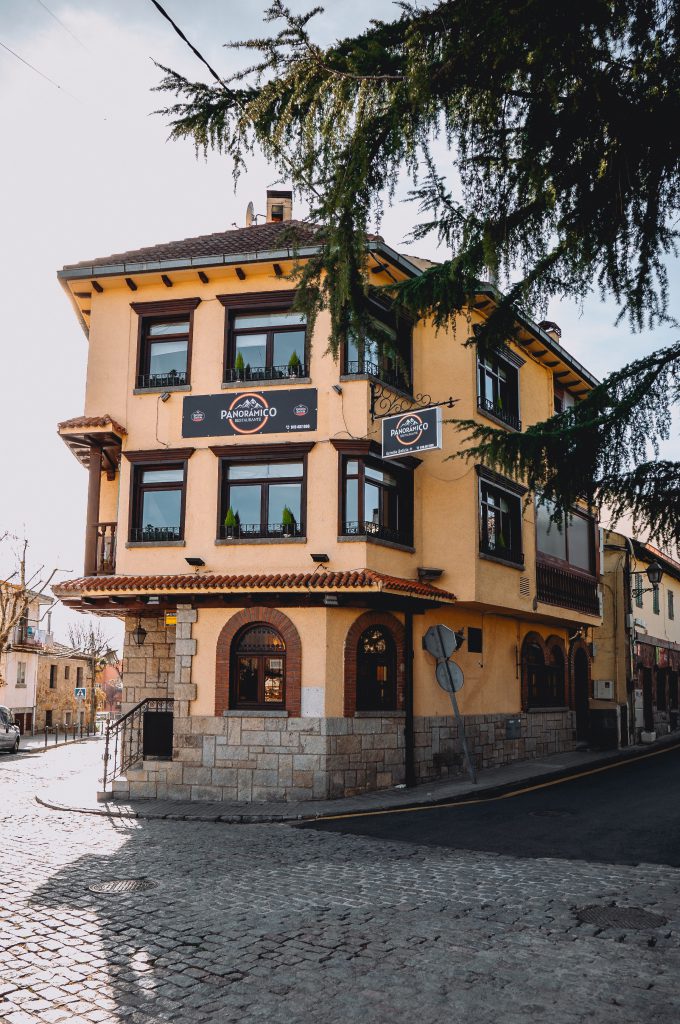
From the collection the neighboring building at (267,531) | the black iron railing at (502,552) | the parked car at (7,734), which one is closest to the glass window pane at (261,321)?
the neighboring building at (267,531)

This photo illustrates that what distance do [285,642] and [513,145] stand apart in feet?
37.7

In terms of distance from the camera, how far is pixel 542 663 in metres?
23.5

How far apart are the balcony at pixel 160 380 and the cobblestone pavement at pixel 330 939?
32.0ft

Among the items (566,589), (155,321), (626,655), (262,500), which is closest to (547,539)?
(566,589)

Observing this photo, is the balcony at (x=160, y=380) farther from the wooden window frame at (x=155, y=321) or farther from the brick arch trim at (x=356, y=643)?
the brick arch trim at (x=356, y=643)

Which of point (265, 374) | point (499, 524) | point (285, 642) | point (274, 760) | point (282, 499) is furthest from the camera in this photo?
point (499, 524)

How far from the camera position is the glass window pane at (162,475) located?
57.4ft

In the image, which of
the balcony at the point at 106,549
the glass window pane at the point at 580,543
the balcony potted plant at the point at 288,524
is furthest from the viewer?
the glass window pane at the point at 580,543

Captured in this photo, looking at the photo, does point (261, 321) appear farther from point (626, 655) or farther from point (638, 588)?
point (638, 588)

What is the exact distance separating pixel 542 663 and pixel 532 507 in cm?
455

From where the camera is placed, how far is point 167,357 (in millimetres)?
18062

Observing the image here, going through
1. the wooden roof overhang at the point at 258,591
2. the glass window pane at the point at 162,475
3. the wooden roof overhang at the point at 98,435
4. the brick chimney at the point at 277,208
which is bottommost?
the wooden roof overhang at the point at 258,591

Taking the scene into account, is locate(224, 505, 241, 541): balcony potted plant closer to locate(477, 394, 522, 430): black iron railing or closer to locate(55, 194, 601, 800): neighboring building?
locate(55, 194, 601, 800): neighboring building

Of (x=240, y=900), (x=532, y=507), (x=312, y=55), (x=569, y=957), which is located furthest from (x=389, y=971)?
(x=532, y=507)
